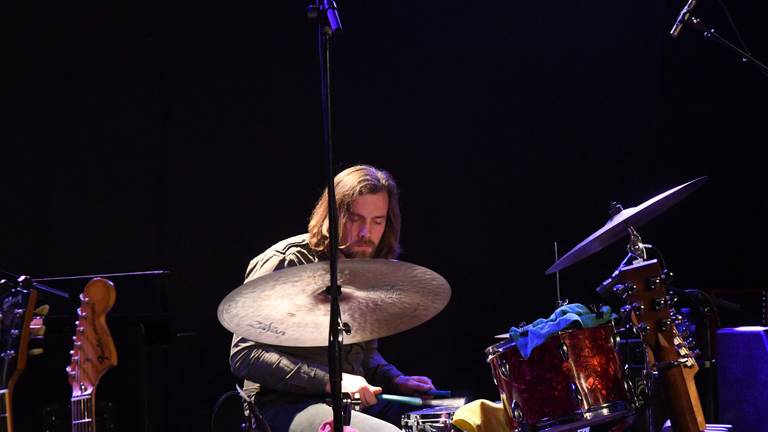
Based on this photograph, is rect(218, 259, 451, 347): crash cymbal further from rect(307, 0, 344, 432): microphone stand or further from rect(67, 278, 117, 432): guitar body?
rect(67, 278, 117, 432): guitar body

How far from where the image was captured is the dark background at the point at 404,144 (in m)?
3.57

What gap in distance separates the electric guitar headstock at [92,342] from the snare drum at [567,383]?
128 cm

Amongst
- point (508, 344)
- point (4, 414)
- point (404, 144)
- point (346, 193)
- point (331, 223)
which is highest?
point (404, 144)

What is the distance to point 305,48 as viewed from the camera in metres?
3.84

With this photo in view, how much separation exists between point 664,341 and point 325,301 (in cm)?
124

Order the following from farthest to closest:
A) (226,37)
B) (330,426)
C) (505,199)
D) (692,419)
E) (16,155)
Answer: (505,199) → (226,37) → (16,155) → (692,419) → (330,426)

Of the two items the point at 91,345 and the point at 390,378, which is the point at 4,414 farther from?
the point at 390,378

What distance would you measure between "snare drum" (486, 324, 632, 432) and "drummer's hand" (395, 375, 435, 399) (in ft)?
1.26

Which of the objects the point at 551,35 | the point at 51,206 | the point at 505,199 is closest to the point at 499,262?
the point at 505,199

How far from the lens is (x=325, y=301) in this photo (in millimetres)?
2152

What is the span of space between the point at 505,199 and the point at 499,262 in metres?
0.32

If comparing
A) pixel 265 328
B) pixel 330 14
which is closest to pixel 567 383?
pixel 265 328

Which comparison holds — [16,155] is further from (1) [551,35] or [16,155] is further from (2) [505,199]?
(1) [551,35]

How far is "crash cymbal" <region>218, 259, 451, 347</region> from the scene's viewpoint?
203 centimetres
